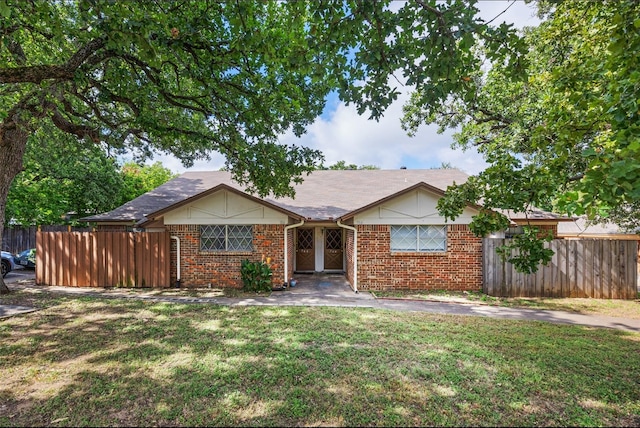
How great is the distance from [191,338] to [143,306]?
3213 mm

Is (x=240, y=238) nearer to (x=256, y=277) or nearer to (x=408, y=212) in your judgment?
(x=256, y=277)

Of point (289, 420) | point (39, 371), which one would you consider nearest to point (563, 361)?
point (289, 420)

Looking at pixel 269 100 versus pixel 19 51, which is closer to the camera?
pixel 269 100

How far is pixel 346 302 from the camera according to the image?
8.47 m

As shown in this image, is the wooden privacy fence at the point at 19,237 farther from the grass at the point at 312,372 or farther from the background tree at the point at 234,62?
the grass at the point at 312,372

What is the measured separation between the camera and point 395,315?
23.5 ft

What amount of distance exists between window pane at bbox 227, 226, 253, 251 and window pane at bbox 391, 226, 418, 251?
16.2 feet

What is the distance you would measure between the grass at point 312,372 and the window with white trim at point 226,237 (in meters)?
3.79

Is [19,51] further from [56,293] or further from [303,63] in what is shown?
[303,63]

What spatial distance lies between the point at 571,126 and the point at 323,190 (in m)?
10.6

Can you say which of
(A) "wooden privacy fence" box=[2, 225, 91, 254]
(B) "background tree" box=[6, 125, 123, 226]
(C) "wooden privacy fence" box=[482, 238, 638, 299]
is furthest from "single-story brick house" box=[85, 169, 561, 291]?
(A) "wooden privacy fence" box=[2, 225, 91, 254]

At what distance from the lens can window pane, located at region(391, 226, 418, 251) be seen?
10.0 meters

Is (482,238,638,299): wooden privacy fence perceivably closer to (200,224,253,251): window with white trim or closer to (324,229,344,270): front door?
(324,229,344,270): front door

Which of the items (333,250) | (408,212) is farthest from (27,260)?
(408,212)
